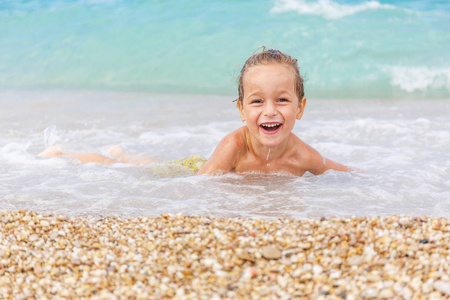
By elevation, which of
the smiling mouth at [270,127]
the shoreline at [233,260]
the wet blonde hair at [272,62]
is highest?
the wet blonde hair at [272,62]

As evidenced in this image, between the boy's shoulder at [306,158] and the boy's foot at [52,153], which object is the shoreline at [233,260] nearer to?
the boy's shoulder at [306,158]

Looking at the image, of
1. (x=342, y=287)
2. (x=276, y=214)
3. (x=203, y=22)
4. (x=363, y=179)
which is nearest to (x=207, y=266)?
(x=342, y=287)

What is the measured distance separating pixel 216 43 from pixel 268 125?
12162mm

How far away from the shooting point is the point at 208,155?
18.9ft

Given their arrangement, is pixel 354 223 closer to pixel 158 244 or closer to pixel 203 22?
pixel 158 244

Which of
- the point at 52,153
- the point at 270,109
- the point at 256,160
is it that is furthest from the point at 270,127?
the point at 52,153

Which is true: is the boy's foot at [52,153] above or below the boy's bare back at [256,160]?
above

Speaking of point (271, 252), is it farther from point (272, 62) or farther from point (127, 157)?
point (127, 157)

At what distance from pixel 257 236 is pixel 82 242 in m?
0.90

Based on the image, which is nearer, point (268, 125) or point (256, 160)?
point (268, 125)

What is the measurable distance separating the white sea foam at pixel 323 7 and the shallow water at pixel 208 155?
8170 mm

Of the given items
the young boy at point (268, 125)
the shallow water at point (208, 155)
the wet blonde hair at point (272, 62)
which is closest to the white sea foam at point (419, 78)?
the shallow water at point (208, 155)

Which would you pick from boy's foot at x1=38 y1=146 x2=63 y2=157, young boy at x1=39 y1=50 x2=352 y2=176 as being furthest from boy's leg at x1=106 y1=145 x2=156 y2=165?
young boy at x1=39 y1=50 x2=352 y2=176

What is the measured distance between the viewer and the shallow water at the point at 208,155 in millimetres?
3449
